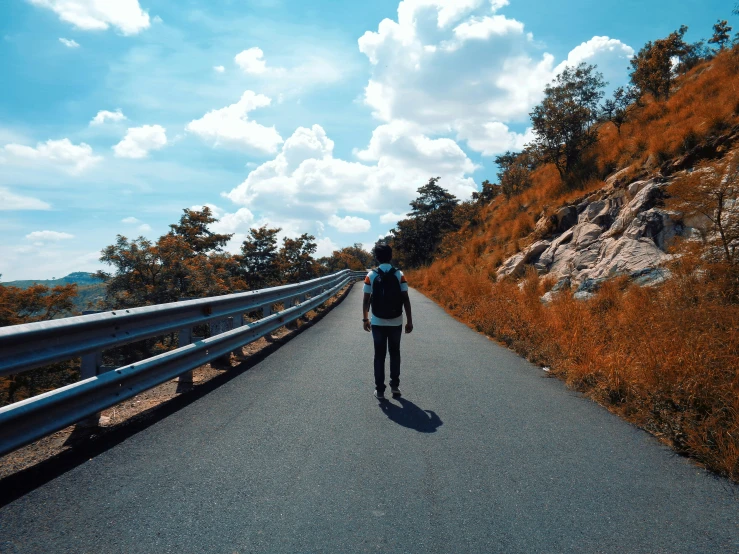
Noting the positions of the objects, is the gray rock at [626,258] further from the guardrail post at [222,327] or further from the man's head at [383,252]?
the guardrail post at [222,327]

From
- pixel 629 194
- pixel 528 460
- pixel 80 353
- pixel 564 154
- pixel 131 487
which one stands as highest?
pixel 564 154

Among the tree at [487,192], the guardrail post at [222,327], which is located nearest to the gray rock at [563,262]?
the guardrail post at [222,327]

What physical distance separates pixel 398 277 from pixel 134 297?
14.1 m

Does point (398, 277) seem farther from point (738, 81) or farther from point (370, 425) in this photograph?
point (738, 81)

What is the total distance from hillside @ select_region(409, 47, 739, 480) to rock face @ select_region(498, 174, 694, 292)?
0.04 meters

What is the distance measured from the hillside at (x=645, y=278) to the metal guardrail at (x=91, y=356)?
4982mm

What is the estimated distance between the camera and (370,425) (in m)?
4.81

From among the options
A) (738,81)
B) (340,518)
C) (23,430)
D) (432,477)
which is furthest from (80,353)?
(738,81)

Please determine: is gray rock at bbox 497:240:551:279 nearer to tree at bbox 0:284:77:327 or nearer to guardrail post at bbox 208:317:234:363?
guardrail post at bbox 208:317:234:363

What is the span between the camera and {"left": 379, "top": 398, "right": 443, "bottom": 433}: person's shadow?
483 cm

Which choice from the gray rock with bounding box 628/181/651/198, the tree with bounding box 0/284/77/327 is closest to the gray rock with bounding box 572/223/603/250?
the gray rock with bounding box 628/181/651/198

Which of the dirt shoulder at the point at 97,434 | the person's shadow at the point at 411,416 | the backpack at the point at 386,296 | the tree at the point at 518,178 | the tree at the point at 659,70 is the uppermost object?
the tree at the point at 659,70

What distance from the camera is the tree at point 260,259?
141 ft

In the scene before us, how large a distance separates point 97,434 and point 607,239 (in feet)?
42.9
